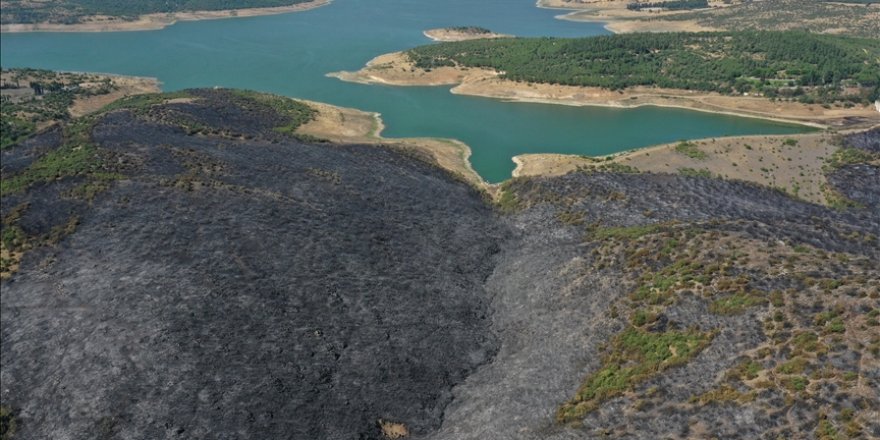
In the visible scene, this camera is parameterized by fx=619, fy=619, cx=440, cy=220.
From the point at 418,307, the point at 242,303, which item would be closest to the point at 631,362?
the point at 418,307

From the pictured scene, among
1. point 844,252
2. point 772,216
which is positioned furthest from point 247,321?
point 772,216

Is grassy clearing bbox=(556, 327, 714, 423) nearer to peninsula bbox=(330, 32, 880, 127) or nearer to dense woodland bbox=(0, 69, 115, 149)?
peninsula bbox=(330, 32, 880, 127)

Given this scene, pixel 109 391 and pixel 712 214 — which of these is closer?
pixel 109 391

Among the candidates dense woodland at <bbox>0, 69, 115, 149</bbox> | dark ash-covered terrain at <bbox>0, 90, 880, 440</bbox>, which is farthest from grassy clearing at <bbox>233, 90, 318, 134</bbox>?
dense woodland at <bbox>0, 69, 115, 149</bbox>

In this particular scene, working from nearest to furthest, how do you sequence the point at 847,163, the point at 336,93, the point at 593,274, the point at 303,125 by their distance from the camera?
Answer: the point at 593,274
the point at 847,163
the point at 303,125
the point at 336,93

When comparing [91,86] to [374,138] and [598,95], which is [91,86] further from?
[598,95]

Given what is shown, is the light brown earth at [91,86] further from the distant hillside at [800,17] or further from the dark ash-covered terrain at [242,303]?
the distant hillside at [800,17]

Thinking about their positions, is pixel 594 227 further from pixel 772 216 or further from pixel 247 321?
pixel 247 321

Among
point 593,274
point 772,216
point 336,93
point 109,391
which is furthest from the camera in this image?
point 336,93
